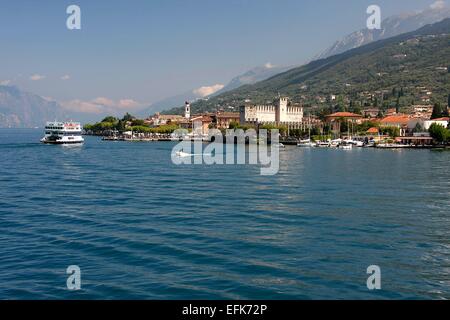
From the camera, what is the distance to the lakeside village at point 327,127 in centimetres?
8419

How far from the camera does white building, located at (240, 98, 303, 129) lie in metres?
126

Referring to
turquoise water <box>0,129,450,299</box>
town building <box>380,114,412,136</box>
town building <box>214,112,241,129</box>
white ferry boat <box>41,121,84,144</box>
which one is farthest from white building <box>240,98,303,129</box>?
turquoise water <box>0,129,450,299</box>

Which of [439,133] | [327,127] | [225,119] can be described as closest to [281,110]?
[225,119]

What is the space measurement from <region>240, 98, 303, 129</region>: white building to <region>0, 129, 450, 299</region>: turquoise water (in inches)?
3842

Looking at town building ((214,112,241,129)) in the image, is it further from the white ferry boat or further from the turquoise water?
the turquoise water

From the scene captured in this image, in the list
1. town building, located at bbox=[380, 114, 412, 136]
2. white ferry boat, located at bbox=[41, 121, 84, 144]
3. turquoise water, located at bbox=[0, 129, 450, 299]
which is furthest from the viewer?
town building, located at bbox=[380, 114, 412, 136]

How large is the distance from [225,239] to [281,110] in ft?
396

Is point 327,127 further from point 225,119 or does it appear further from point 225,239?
point 225,239

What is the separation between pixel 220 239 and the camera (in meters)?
15.3

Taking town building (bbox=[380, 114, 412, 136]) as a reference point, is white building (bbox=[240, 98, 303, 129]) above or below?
above

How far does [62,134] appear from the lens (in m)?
82.6

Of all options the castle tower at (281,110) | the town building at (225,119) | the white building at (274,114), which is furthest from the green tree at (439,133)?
the town building at (225,119)

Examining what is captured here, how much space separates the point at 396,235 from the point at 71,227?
34.9 ft
